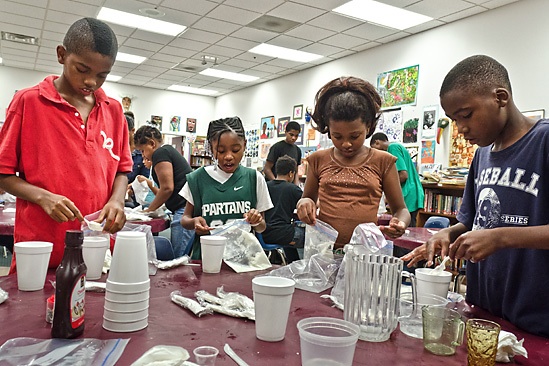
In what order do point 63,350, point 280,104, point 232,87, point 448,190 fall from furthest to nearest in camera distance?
1. point 232,87
2. point 280,104
3. point 448,190
4. point 63,350

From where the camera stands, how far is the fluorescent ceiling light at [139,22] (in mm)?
5927

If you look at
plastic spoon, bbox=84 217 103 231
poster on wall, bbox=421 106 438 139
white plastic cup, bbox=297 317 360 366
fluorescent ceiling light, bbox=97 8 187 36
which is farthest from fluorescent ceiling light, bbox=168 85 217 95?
white plastic cup, bbox=297 317 360 366

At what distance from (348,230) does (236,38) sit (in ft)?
18.0

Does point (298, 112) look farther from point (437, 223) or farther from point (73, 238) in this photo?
point (73, 238)

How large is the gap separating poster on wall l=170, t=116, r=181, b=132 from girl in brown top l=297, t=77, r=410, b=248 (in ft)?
31.4

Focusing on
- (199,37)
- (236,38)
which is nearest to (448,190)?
(236,38)

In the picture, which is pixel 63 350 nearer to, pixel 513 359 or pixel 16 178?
pixel 16 178

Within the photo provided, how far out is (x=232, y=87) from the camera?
10242mm

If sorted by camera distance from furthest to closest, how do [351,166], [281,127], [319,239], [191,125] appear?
[191,125] → [281,127] → [351,166] → [319,239]

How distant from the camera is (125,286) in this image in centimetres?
92

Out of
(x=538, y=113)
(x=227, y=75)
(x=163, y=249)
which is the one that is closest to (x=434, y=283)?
(x=163, y=249)

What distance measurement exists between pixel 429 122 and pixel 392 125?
0.71 metres

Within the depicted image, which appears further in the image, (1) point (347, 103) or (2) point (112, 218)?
(1) point (347, 103)

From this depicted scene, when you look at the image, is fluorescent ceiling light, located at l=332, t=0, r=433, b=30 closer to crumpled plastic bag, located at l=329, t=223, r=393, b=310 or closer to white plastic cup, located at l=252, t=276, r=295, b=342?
crumpled plastic bag, located at l=329, t=223, r=393, b=310
